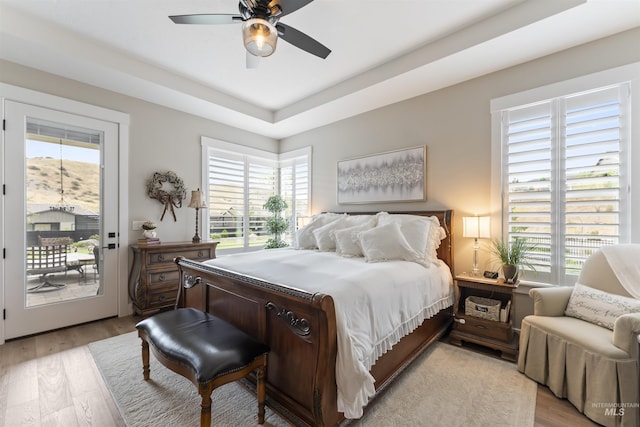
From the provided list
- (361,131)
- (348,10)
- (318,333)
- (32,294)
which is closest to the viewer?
(318,333)

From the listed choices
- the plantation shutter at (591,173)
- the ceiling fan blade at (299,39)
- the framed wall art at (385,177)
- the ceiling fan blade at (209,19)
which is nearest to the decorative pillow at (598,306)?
the plantation shutter at (591,173)

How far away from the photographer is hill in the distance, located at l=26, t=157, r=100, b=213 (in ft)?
9.51

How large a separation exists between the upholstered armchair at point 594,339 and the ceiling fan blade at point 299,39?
2695mm

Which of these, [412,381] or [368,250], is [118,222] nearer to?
[368,250]

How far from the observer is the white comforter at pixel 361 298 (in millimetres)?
1471

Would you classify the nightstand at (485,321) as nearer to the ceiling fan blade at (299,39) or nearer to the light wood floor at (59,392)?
the light wood floor at (59,392)

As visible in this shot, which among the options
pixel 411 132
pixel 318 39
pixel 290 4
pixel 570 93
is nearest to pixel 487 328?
pixel 570 93

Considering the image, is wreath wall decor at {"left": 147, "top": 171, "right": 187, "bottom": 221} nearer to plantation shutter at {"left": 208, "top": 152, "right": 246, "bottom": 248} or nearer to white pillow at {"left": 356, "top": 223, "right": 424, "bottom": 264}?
plantation shutter at {"left": 208, "top": 152, "right": 246, "bottom": 248}

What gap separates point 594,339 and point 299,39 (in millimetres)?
2994

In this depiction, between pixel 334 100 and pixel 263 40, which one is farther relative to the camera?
pixel 334 100

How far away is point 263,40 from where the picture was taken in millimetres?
1771

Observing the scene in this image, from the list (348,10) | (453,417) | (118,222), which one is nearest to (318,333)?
(453,417)

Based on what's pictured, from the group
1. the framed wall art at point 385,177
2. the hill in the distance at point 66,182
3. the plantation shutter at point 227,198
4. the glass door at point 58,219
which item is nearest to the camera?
the glass door at point 58,219

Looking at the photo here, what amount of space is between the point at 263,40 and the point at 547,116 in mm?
2800
